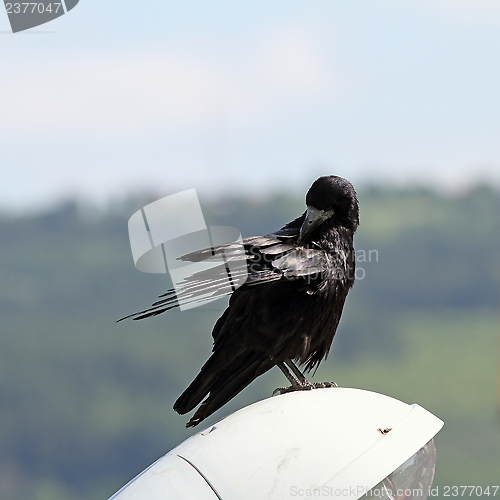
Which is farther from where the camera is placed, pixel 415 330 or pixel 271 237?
pixel 415 330

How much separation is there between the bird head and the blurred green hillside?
2913 inches

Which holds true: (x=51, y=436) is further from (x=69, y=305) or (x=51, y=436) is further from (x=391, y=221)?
(x=391, y=221)

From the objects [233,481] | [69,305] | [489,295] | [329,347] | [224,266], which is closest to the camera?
[233,481]

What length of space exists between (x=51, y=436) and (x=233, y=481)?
96.0 meters

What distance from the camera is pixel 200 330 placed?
79375 millimetres

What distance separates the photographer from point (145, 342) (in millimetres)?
84375

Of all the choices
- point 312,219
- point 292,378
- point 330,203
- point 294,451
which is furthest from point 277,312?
point 294,451

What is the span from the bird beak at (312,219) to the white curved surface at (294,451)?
1535 millimetres

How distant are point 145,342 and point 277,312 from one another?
81.6 metres

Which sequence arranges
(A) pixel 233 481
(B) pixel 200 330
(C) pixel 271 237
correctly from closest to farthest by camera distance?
(A) pixel 233 481, (C) pixel 271 237, (B) pixel 200 330

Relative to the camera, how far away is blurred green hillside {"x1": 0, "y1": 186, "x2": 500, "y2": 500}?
85000 mm

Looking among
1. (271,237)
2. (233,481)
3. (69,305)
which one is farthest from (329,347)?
(69,305)

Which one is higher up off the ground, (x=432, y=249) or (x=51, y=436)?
(x=432, y=249)

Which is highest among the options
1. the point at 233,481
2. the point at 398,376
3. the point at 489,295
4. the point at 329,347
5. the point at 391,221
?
the point at 233,481
